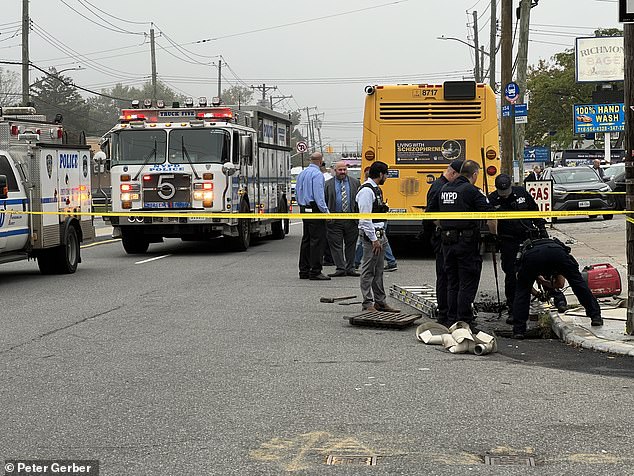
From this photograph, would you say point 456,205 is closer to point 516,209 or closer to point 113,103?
point 516,209

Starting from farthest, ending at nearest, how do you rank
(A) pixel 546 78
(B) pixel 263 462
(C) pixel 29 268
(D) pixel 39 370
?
(A) pixel 546 78, (C) pixel 29 268, (D) pixel 39 370, (B) pixel 263 462

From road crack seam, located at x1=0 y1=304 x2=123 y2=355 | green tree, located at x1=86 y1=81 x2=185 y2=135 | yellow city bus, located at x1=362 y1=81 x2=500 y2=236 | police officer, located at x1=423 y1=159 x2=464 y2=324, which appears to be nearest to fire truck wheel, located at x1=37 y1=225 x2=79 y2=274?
road crack seam, located at x1=0 y1=304 x2=123 y2=355

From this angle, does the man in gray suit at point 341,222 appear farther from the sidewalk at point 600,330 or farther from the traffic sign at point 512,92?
the traffic sign at point 512,92

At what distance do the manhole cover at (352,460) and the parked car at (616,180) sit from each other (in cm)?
2799

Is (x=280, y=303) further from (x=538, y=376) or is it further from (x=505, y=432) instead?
(x=505, y=432)

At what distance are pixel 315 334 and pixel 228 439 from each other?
443 centimetres

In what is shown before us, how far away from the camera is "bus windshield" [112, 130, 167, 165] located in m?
21.4

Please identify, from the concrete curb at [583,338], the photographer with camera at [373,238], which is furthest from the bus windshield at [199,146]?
the concrete curb at [583,338]

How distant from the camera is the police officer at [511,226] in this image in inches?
451

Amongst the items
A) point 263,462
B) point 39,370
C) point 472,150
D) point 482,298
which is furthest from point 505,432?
point 472,150

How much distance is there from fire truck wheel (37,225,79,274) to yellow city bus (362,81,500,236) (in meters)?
5.87

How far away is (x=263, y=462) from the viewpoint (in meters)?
5.90

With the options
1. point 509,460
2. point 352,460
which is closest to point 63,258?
point 352,460

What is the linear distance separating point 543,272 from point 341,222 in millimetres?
6425
